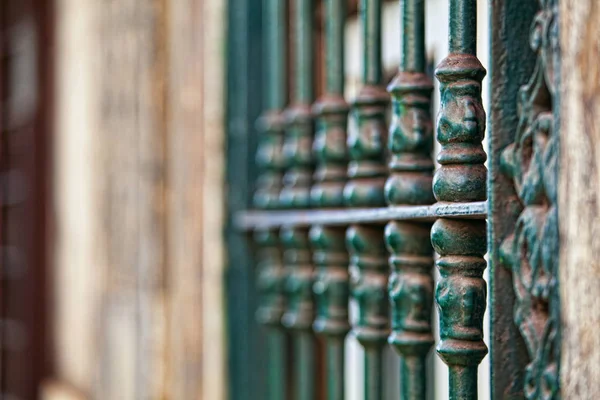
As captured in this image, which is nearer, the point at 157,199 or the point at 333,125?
the point at 333,125

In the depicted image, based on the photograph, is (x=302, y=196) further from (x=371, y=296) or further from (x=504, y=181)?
(x=504, y=181)

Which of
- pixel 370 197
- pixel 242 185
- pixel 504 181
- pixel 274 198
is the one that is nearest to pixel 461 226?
pixel 504 181

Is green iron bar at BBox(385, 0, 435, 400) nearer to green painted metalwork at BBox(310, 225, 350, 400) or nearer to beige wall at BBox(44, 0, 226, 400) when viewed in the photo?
green painted metalwork at BBox(310, 225, 350, 400)

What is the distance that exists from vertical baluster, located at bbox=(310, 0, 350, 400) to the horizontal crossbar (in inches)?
1.2

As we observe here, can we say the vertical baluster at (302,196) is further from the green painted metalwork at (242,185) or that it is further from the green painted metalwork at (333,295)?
the green painted metalwork at (242,185)

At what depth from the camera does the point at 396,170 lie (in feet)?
3.61

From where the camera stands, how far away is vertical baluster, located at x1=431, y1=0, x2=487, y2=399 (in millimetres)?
953

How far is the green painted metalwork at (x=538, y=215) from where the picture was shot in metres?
0.80

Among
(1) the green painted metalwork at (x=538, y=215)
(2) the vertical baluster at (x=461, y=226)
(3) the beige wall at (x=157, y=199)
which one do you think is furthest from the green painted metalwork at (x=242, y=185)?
(1) the green painted metalwork at (x=538, y=215)

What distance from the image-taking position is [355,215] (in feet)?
4.14

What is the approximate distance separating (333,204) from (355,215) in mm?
162

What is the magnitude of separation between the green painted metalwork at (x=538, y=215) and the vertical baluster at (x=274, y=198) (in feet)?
2.78

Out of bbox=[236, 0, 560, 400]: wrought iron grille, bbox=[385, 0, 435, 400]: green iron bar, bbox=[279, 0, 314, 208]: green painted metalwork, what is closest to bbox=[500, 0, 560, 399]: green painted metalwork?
bbox=[236, 0, 560, 400]: wrought iron grille

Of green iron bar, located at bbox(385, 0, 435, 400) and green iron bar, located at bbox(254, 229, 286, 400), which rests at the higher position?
green iron bar, located at bbox(385, 0, 435, 400)
